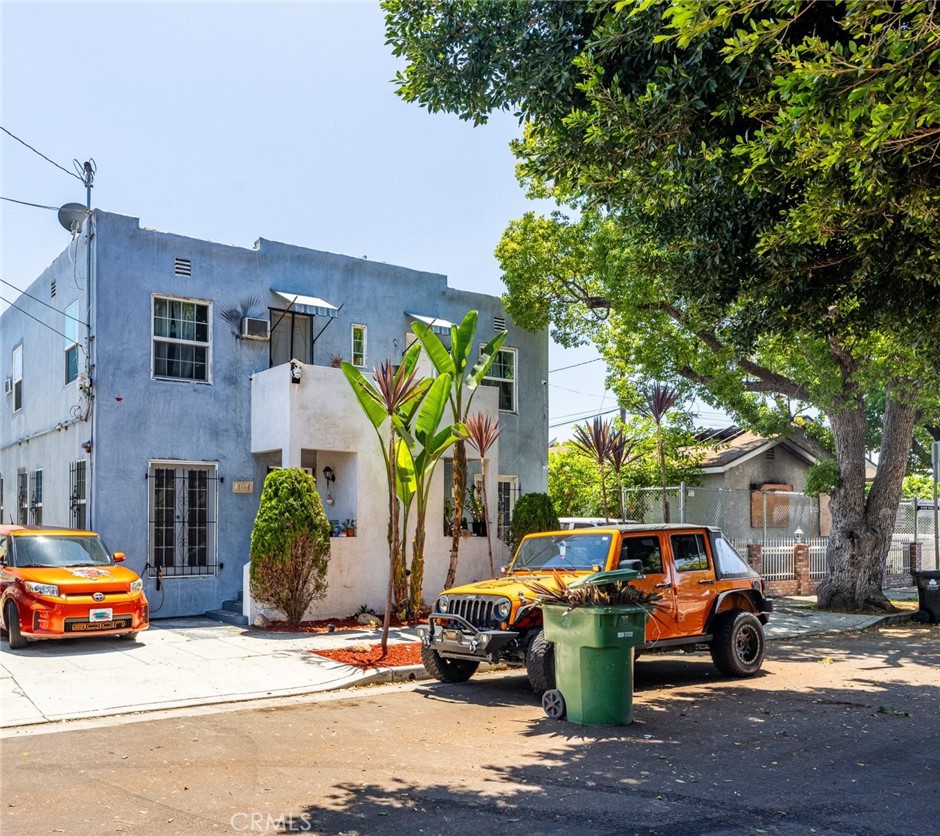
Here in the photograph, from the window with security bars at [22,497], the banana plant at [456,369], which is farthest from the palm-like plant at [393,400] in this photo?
the window with security bars at [22,497]

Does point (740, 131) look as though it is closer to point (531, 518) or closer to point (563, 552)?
point (563, 552)

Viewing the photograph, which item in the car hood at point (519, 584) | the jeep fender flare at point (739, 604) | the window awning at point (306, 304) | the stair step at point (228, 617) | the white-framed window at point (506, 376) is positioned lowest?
the stair step at point (228, 617)

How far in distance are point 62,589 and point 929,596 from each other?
15298 mm

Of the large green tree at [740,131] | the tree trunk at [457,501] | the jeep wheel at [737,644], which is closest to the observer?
the large green tree at [740,131]

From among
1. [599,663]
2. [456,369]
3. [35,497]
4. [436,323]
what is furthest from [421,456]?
[35,497]

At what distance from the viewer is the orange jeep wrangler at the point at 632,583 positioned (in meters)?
10.1

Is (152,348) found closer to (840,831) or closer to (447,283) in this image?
(447,283)

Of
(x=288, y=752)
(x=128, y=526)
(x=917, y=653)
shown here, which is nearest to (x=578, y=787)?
(x=288, y=752)

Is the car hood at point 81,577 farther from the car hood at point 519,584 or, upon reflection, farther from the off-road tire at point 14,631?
the car hood at point 519,584

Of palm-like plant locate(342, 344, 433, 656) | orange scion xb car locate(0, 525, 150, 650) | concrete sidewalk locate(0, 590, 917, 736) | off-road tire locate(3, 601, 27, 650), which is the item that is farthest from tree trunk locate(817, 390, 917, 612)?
off-road tire locate(3, 601, 27, 650)

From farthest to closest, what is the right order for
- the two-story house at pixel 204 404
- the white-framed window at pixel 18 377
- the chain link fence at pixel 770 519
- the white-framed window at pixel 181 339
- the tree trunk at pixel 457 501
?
the chain link fence at pixel 770 519 → the white-framed window at pixel 18 377 → the white-framed window at pixel 181 339 → the tree trunk at pixel 457 501 → the two-story house at pixel 204 404

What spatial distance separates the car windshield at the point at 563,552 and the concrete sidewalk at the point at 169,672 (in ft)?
6.31

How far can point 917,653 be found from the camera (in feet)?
46.3

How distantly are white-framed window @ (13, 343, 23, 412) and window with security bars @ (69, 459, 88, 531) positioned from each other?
5149 millimetres
